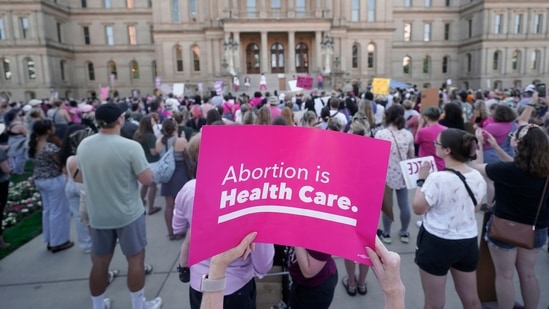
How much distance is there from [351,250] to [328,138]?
0.48 m

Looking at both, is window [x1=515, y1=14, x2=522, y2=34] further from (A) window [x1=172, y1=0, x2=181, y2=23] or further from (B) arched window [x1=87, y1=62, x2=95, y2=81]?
(B) arched window [x1=87, y1=62, x2=95, y2=81]

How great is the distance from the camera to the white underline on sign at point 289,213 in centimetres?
149

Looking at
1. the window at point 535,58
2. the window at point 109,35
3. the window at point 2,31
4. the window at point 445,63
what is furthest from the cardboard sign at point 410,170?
the window at point 535,58

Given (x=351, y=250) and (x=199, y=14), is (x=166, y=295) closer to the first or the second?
(x=351, y=250)

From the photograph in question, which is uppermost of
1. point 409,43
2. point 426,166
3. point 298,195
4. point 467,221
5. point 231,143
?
point 409,43

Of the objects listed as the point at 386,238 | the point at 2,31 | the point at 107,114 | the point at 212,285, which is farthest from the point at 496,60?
the point at 2,31

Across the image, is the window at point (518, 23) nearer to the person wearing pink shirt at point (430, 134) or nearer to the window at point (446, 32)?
the window at point (446, 32)

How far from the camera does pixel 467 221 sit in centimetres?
320

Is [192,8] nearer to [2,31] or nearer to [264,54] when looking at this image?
[264,54]

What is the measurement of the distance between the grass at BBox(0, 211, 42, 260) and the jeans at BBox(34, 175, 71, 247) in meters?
0.77

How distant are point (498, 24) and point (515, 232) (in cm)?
5707

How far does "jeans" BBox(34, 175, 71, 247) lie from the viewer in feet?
19.0

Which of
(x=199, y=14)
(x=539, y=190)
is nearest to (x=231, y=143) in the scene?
(x=539, y=190)

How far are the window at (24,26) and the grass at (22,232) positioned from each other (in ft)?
158
